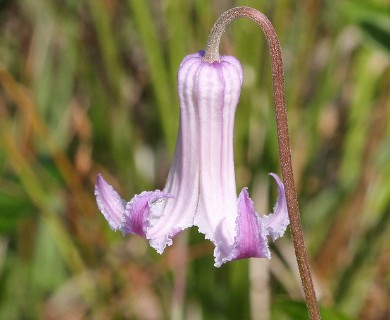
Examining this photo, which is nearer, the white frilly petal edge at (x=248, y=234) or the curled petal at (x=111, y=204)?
the white frilly petal edge at (x=248, y=234)

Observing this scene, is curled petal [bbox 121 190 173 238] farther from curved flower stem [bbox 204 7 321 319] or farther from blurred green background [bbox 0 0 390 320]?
blurred green background [bbox 0 0 390 320]

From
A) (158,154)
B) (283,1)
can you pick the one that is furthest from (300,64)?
(158,154)

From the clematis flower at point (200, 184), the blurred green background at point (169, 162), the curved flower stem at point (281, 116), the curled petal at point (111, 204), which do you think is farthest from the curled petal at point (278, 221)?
the blurred green background at point (169, 162)

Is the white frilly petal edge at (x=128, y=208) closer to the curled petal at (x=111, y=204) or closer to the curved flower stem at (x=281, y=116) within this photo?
the curled petal at (x=111, y=204)

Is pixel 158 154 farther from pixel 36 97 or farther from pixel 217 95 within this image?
pixel 217 95

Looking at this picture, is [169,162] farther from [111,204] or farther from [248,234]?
[248,234]

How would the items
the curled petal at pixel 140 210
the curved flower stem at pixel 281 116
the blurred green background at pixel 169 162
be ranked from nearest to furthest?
the curved flower stem at pixel 281 116 → the curled petal at pixel 140 210 → the blurred green background at pixel 169 162
